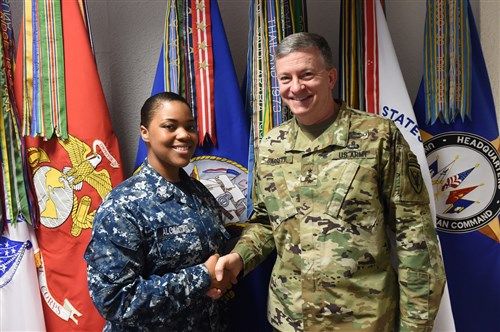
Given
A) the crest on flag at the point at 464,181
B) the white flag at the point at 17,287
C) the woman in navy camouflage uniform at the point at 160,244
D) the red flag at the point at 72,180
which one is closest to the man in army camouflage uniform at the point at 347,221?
the woman in navy camouflage uniform at the point at 160,244

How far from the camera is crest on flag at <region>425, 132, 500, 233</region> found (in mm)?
1881

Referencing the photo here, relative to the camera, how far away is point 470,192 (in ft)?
6.19

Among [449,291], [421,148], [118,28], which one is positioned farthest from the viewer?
[118,28]

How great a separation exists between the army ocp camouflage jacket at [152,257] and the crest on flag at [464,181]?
39.8 inches

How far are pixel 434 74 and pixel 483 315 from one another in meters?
1.05

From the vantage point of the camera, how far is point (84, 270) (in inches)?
73.4

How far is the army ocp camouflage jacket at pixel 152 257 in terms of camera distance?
1285 millimetres

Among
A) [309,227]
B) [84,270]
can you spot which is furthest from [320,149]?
[84,270]

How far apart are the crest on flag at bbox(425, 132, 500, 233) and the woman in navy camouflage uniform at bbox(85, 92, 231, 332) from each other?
99 centimetres

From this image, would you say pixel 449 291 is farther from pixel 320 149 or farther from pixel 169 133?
pixel 169 133

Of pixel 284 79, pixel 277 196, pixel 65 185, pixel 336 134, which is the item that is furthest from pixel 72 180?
pixel 336 134

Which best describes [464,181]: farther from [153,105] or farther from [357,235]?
[153,105]

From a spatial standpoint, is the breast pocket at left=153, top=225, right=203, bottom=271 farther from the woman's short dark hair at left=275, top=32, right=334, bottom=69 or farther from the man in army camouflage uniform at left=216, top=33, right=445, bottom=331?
the woman's short dark hair at left=275, top=32, right=334, bottom=69

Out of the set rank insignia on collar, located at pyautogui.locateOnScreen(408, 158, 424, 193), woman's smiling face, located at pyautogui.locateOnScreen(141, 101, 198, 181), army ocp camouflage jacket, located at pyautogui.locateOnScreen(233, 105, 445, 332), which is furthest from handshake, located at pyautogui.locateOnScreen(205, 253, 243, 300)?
rank insignia on collar, located at pyautogui.locateOnScreen(408, 158, 424, 193)
